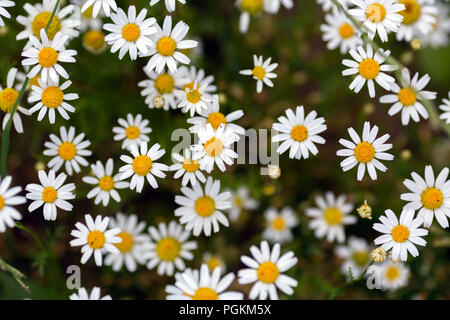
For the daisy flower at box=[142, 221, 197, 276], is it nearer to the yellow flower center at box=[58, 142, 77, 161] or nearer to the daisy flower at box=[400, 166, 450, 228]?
the yellow flower center at box=[58, 142, 77, 161]

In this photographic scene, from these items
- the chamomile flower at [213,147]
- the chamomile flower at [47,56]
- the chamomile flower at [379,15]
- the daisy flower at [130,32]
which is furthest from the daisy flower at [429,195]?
the chamomile flower at [47,56]

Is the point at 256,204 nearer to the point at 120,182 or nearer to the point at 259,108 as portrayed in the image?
the point at 259,108

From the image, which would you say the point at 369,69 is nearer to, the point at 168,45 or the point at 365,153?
the point at 365,153

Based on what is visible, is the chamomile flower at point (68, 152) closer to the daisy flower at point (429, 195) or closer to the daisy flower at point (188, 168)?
the daisy flower at point (188, 168)

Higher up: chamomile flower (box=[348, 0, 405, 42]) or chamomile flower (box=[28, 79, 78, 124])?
chamomile flower (box=[348, 0, 405, 42])

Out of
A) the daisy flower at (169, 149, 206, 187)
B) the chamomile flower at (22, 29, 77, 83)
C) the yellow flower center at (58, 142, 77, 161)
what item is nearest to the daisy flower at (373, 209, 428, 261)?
the daisy flower at (169, 149, 206, 187)
